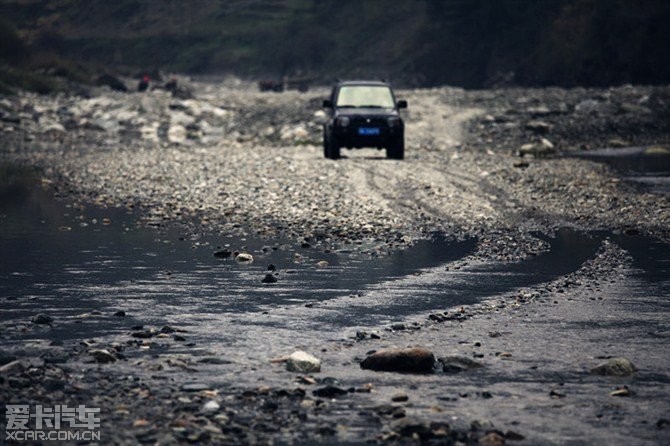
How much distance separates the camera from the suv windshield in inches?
1175

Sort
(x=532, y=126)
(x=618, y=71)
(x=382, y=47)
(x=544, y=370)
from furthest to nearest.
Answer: (x=382, y=47) → (x=618, y=71) → (x=532, y=126) → (x=544, y=370)

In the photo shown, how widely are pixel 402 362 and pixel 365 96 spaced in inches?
849

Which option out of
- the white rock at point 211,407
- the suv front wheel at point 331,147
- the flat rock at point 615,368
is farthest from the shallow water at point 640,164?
the white rock at point 211,407

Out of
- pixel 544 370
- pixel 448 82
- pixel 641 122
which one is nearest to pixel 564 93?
pixel 641 122

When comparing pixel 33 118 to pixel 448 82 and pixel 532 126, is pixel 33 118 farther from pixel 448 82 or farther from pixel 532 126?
pixel 448 82

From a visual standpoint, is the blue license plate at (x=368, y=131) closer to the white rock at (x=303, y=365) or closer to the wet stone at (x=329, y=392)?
the white rock at (x=303, y=365)

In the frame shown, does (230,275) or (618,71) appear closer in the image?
(230,275)

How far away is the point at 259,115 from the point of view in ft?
160

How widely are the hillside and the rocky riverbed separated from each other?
116 ft

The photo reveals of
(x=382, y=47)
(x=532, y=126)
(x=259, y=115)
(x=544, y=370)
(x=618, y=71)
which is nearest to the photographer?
(x=544, y=370)

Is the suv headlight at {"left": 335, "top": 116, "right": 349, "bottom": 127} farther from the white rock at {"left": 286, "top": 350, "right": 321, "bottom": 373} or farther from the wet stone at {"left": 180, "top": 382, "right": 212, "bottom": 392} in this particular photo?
the wet stone at {"left": 180, "top": 382, "right": 212, "bottom": 392}

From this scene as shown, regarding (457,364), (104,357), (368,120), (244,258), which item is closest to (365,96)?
(368,120)

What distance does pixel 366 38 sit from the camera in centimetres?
12006

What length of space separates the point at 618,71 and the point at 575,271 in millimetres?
56646
